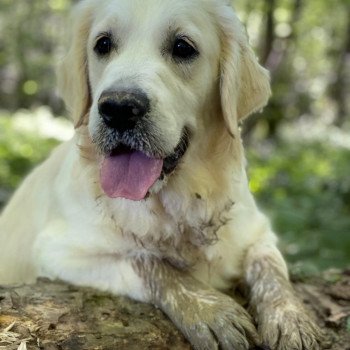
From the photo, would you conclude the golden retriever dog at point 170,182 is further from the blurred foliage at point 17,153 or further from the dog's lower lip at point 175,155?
the blurred foliage at point 17,153

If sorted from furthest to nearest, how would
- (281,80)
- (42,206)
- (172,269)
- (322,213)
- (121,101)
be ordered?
(281,80), (322,213), (42,206), (172,269), (121,101)

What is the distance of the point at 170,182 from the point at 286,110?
65.8 ft

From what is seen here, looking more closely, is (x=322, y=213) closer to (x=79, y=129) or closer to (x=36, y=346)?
(x=79, y=129)

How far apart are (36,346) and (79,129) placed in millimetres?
1264

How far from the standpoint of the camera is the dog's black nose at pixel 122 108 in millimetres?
2527

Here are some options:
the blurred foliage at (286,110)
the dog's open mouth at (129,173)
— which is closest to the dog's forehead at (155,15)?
the dog's open mouth at (129,173)

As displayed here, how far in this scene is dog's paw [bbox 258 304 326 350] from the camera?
2.64 metres

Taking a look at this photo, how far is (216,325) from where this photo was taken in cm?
263

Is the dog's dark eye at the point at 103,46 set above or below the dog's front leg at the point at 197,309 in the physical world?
above

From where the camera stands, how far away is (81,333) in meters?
2.49

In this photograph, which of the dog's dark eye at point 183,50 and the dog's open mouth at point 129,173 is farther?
the dog's dark eye at point 183,50

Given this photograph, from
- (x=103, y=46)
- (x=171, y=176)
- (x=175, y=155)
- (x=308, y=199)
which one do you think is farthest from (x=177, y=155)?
(x=308, y=199)

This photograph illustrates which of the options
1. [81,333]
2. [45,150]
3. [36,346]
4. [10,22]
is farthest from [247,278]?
[10,22]

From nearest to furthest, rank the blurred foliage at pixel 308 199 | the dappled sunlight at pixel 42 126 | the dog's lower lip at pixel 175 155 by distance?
the dog's lower lip at pixel 175 155, the blurred foliage at pixel 308 199, the dappled sunlight at pixel 42 126
